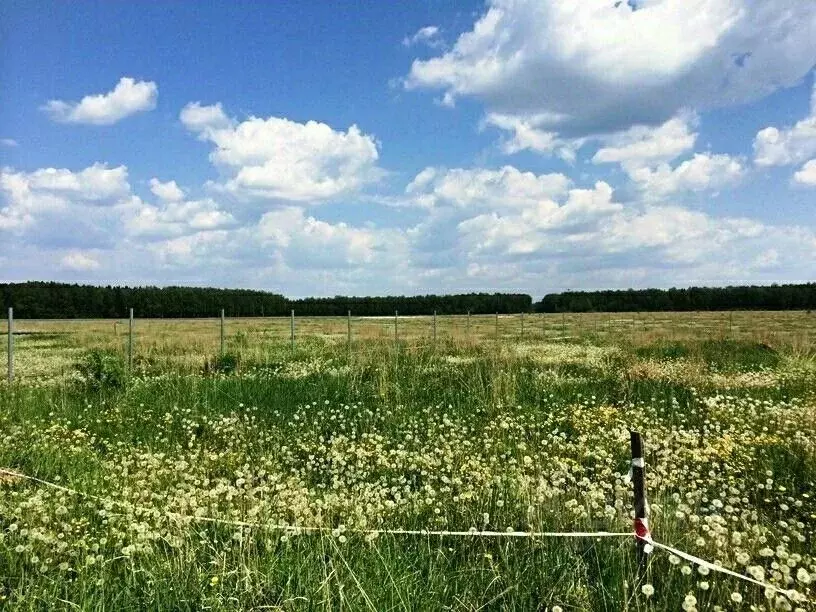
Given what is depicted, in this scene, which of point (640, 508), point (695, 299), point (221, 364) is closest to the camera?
point (640, 508)

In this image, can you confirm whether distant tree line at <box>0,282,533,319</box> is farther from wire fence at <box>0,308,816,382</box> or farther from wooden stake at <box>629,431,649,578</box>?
wooden stake at <box>629,431,649,578</box>

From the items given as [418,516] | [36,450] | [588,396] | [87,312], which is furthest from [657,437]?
[87,312]

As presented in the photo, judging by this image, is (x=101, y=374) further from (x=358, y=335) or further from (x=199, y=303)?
(x=199, y=303)

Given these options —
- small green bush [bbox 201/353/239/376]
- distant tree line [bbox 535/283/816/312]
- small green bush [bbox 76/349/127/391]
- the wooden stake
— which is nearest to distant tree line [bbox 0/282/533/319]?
distant tree line [bbox 535/283/816/312]

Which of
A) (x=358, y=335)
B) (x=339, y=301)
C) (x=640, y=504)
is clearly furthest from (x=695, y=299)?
(x=640, y=504)

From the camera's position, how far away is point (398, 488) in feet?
24.6

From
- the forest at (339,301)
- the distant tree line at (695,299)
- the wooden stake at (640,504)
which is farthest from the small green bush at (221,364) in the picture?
the distant tree line at (695,299)

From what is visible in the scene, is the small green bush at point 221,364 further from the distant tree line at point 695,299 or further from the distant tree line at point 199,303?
the distant tree line at point 695,299

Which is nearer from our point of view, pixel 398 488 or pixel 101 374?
pixel 398 488

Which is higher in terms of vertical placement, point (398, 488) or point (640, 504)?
point (640, 504)

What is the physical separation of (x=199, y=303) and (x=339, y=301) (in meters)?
28.3

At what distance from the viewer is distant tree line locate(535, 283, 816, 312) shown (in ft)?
385

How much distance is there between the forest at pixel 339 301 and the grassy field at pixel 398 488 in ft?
297

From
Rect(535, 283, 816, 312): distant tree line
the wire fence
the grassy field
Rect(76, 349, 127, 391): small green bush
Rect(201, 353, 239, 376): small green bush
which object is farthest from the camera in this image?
Rect(535, 283, 816, 312): distant tree line
